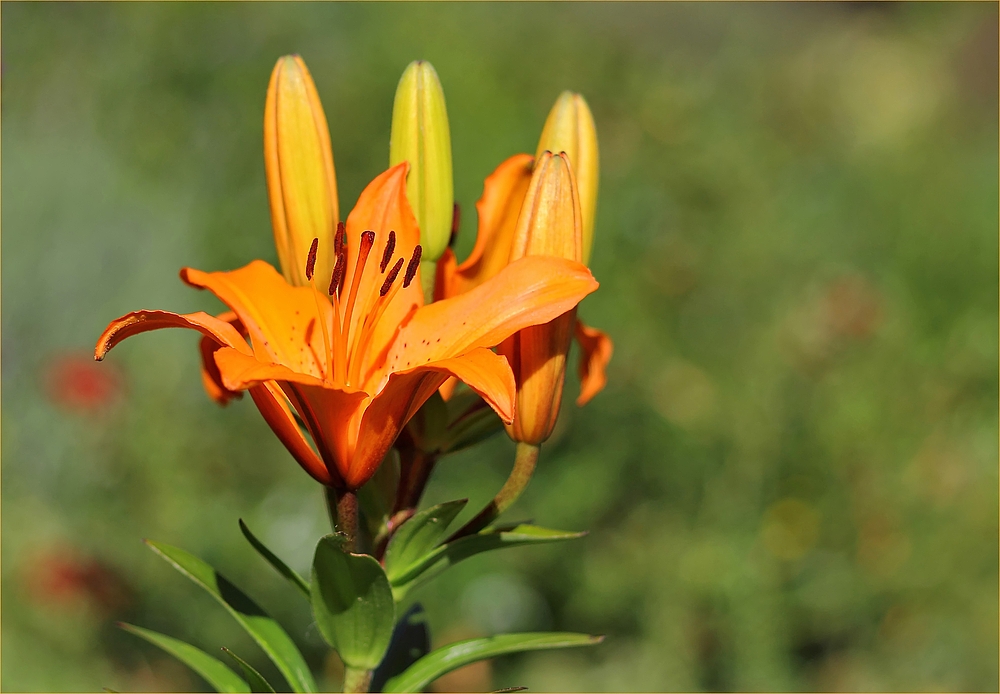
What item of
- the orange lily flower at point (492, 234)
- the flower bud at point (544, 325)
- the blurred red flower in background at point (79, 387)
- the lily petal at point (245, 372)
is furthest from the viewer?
the blurred red flower in background at point (79, 387)

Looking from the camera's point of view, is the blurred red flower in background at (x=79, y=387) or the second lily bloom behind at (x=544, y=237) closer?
the second lily bloom behind at (x=544, y=237)

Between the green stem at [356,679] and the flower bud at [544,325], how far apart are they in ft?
0.81

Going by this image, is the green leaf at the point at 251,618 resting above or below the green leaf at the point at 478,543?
below

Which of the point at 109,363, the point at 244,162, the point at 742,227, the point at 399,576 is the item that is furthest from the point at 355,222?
the point at 244,162

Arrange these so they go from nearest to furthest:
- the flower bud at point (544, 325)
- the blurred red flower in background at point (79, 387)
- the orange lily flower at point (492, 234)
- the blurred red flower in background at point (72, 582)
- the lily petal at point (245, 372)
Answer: the lily petal at point (245, 372) → the flower bud at point (544, 325) → the orange lily flower at point (492, 234) → the blurred red flower in background at point (72, 582) → the blurred red flower in background at point (79, 387)

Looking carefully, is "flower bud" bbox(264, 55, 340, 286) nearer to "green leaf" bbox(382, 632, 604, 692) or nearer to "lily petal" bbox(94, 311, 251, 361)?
"lily petal" bbox(94, 311, 251, 361)

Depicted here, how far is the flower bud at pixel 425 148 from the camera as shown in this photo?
784 mm

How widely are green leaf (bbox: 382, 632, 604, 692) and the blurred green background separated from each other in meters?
0.58

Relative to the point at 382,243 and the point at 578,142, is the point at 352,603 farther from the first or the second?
the point at 578,142

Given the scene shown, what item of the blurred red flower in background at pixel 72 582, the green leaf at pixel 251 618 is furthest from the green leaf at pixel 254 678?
the blurred red flower in background at pixel 72 582

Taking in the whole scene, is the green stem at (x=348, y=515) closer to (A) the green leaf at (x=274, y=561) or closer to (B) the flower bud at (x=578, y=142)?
(A) the green leaf at (x=274, y=561)

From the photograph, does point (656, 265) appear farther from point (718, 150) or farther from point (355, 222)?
point (355, 222)

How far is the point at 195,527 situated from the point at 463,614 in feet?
2.16

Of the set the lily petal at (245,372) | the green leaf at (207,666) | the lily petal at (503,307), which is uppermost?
the lily petal at (503,307)
